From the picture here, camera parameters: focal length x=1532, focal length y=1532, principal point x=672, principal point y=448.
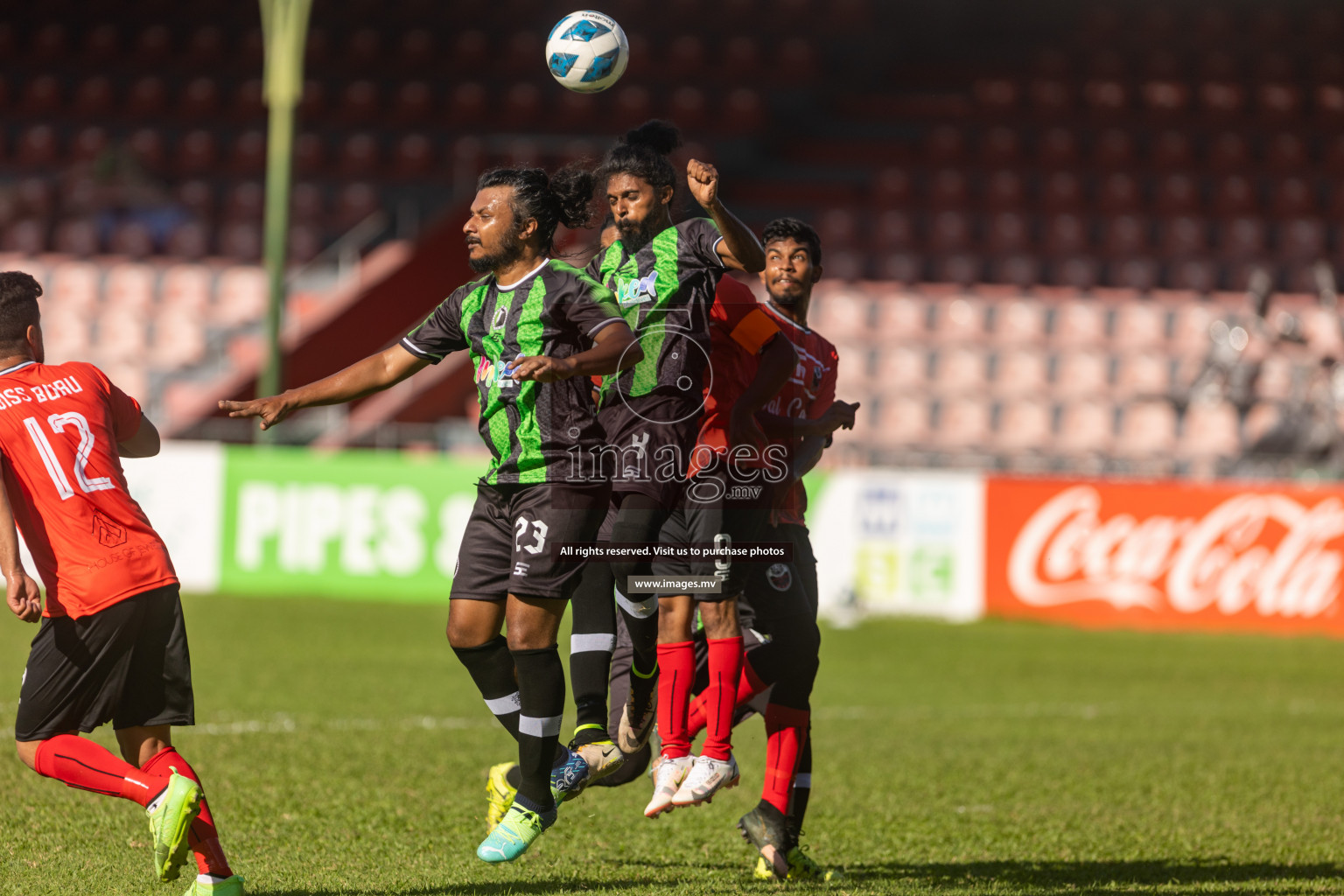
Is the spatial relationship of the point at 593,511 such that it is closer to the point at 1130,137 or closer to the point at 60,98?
the point at 1130,137

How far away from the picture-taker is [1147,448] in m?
19.9

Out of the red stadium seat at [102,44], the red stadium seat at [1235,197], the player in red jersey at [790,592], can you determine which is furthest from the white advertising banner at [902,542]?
the red stadium seat at [102,44]

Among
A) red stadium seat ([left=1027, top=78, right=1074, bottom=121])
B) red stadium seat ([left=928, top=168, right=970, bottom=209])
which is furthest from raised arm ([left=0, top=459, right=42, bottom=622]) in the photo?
red stadium seat ([left=1027, top=78, right=1074, bottom=121])

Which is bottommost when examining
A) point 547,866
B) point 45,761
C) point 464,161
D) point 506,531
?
point 547,866

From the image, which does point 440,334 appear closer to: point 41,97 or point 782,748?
point 782,748

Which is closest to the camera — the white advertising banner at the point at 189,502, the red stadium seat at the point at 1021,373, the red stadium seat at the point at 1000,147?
the white advertising banner at the point at 189,502

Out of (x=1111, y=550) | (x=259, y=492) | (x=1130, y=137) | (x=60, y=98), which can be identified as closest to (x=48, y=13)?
(x=60, y=98)

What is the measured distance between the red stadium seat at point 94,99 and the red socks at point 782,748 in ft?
74.5

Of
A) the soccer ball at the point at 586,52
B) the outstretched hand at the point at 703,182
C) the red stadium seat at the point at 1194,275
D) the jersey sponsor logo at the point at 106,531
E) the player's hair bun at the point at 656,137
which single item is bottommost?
the jersey sponsor logo at the point at 106,531

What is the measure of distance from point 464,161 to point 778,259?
18.3 m

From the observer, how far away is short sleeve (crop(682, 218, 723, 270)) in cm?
576

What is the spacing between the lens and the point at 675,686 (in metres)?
5.69

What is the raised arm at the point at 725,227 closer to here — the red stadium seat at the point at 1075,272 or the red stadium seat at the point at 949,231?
the red stadium seat at the point at 1075,272

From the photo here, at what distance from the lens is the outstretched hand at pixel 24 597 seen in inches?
184
